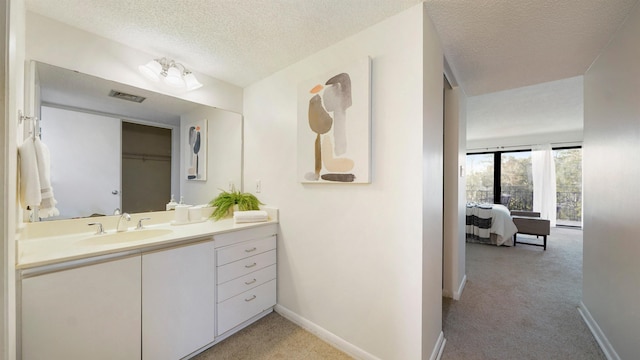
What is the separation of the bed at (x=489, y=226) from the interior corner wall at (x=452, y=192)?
8.25 feet

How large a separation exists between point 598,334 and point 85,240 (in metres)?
3.79

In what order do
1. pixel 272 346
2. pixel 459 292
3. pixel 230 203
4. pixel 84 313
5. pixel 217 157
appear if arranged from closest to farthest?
pixel 84 313
pixel 272 346
pixel 230 203
pixel 217 157
pixel 459 292

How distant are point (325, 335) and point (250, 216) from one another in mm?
1143

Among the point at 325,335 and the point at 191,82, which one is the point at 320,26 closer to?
the point at 191,82

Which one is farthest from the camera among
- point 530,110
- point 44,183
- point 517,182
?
point 517,182

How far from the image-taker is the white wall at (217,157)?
7.39 feet

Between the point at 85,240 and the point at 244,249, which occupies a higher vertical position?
the point at 85,240

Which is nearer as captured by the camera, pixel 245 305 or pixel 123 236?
pixel 123 236

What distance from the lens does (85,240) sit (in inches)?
59.3

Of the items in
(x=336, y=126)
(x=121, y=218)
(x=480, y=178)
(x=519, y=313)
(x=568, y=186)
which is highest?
(x=336, y=126)

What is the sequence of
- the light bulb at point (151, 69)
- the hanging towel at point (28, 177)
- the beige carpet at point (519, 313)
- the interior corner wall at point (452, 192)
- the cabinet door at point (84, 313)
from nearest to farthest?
the cabinet door at point (84, 313) → the hanging towel at point (28, 177) → the beige carpet at point (519, 313) → the light bulb at point (151, 69) → the interior corner wall at point (452, 192)

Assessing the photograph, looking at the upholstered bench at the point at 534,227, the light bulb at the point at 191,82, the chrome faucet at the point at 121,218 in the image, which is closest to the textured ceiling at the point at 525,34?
the light bulb at the point at 191,82

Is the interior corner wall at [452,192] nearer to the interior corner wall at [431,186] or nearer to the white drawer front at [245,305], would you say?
the interior corner wall at [431,186]

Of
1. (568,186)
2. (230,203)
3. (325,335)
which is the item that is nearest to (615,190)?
(325,335)
